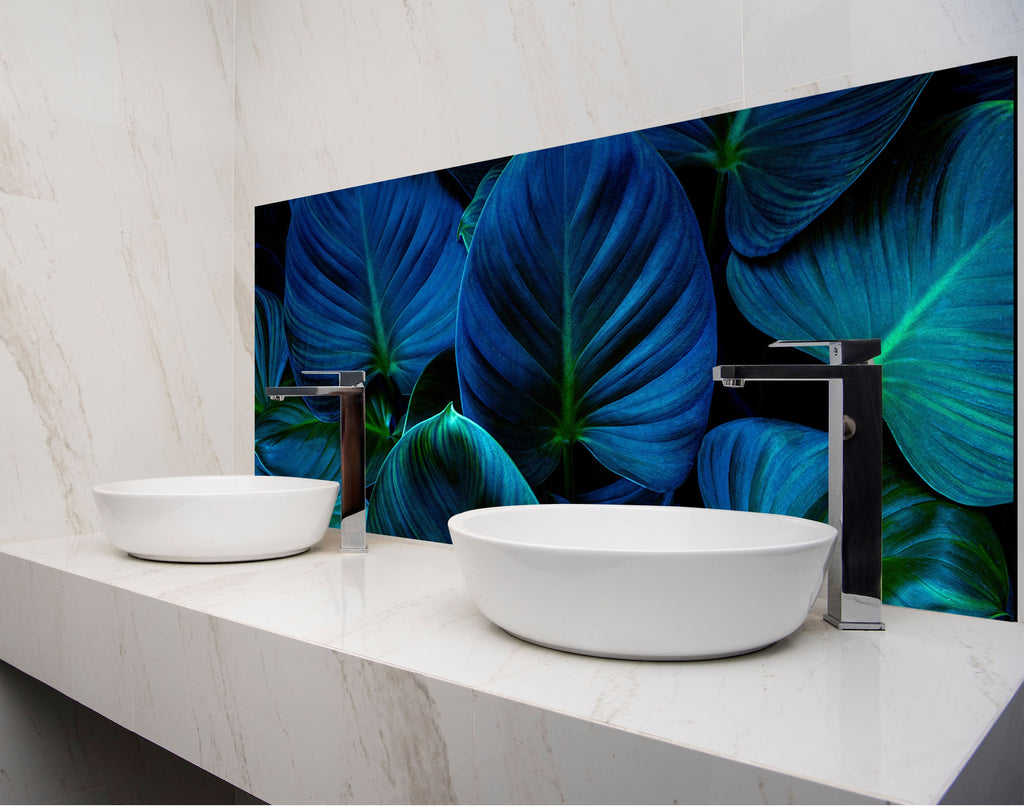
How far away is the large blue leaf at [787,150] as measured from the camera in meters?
1.11

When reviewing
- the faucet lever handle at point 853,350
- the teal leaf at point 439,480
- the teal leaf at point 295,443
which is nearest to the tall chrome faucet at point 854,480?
the faucet lever handle at point 853,350

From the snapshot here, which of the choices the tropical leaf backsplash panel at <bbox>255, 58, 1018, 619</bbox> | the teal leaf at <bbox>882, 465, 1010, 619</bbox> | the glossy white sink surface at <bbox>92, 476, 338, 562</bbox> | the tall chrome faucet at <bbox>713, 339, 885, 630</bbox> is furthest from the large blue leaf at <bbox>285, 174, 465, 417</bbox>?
the teal leaf at <bbox>882, 465, 1010, 619</bbox>

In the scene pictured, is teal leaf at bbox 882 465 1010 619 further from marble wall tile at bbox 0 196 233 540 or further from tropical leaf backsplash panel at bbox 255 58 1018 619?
marble wall tile at bbox 0 196 233 540

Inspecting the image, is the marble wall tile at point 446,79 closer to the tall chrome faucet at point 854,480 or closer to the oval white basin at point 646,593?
the tall chrome faucet at point 854,480

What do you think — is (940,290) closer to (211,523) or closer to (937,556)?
(937,556)

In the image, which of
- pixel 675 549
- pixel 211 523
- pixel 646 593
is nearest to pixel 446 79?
pixel 211 523

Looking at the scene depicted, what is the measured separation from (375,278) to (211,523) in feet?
2.05

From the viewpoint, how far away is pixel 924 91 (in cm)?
107

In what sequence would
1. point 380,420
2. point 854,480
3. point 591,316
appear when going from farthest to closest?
point 380,420, point 591,316, point 854,480

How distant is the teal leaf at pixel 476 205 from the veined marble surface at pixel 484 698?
2.12 feet

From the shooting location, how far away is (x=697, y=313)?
1260 mm

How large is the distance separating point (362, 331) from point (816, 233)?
960mm

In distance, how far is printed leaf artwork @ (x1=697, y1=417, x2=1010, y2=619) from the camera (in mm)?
1037

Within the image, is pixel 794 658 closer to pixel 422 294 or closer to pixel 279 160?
pixel 422 294
